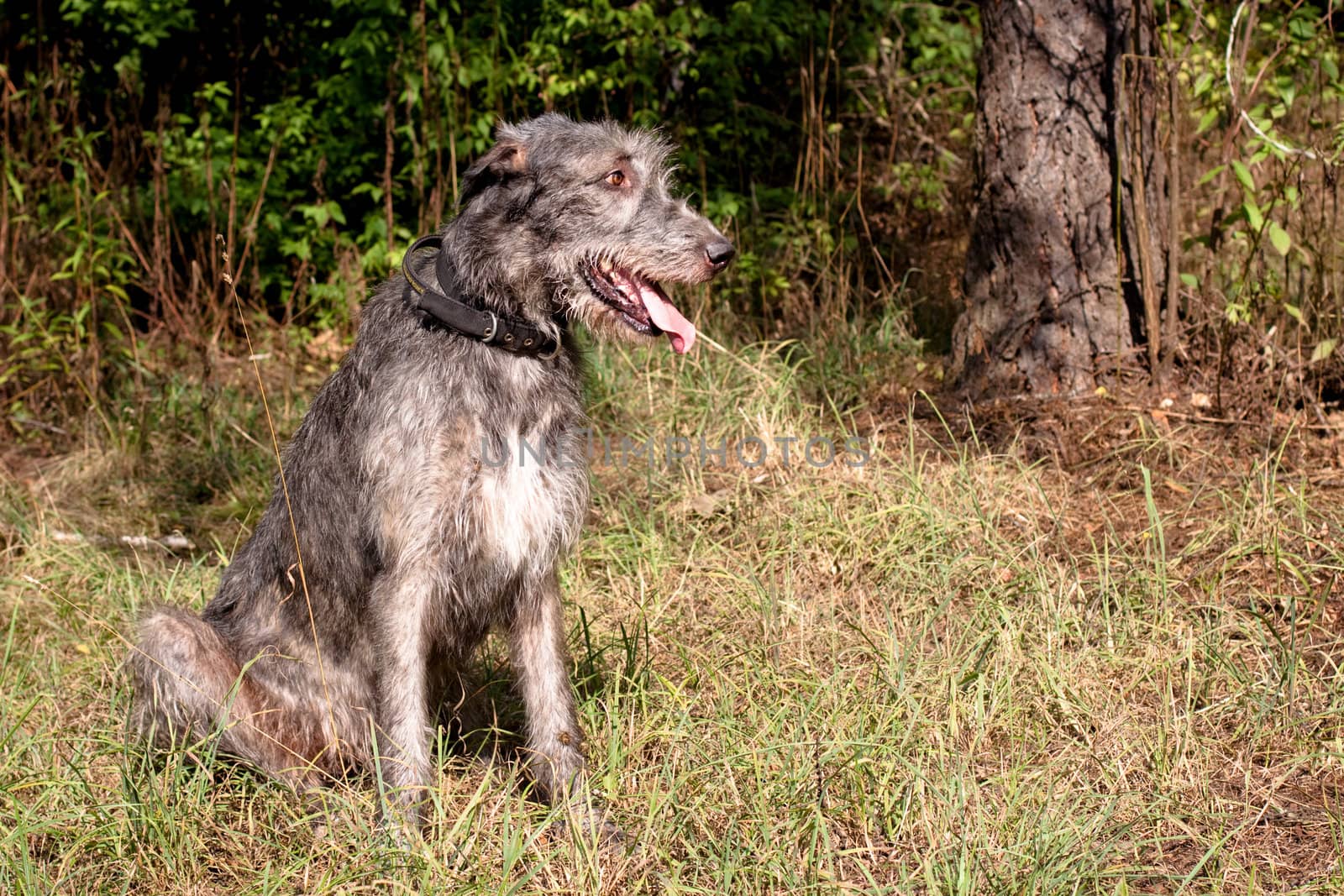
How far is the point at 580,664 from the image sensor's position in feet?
13.3

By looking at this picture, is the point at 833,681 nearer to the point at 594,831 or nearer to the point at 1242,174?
the point at 594,831

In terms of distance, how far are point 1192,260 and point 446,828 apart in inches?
188

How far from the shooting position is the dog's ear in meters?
3.43

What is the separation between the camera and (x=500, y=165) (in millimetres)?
3430

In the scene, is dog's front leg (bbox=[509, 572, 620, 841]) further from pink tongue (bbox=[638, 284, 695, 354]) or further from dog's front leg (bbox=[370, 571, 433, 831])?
pink tongue (bbox=[638, 284, 695, 354])

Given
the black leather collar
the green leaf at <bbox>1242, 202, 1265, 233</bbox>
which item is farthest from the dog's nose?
the green leaf at <bbox>1242, 202, 1265, 233</bbox>

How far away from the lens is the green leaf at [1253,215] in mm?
4938

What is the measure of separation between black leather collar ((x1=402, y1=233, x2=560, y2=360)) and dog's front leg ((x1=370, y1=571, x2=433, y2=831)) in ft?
2.12

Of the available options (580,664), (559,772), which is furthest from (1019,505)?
(559,772)

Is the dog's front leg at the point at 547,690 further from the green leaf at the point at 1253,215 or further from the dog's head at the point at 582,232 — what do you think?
the green leaf at the point at 1253,215

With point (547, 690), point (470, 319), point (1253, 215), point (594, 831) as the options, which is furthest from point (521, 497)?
point (1253, 215)

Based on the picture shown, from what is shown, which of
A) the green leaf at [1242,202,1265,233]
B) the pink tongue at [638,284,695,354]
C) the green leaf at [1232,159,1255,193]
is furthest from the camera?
the green leaf at [1242,202,1265,233]

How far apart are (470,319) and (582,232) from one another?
399 millimetres

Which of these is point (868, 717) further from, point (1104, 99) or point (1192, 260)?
point (1192, 260)
